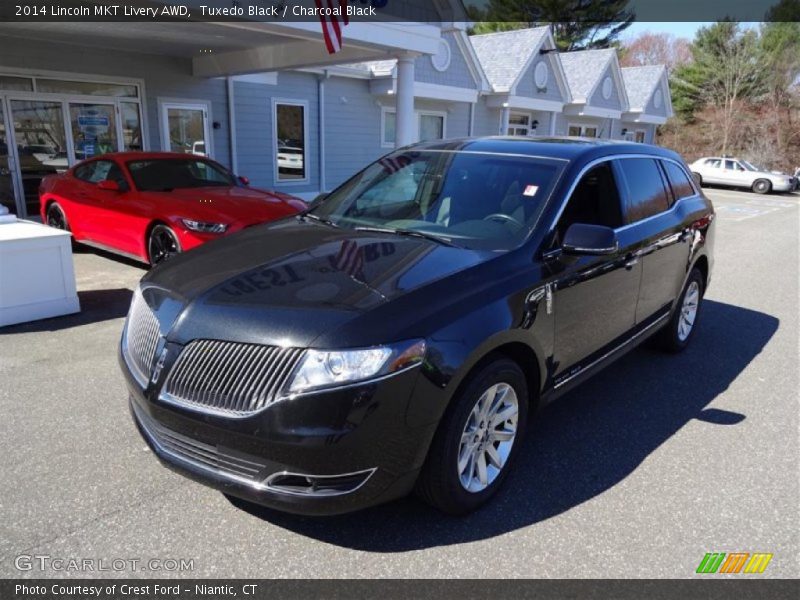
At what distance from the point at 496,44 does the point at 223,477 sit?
24342 mm

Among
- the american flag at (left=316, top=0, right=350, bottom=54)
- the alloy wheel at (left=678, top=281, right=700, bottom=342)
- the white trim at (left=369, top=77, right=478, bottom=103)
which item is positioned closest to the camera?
the alloy wheel at (left=678, top=281, right=700, bottom=342)

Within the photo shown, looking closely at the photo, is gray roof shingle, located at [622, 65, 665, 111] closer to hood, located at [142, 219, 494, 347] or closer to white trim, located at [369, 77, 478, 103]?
white trim, located at [369, 77, 478, 103]

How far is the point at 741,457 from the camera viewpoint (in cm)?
362

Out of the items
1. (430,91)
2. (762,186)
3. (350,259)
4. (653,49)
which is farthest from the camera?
(653,49)

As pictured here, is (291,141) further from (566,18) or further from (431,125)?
(566,18)

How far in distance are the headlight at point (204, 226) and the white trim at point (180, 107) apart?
6.73 m

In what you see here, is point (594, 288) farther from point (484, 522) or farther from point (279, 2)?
point (279, 2)

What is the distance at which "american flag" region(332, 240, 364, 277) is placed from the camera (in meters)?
2.90

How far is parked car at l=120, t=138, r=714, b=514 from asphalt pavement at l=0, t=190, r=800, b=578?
31 centimetres

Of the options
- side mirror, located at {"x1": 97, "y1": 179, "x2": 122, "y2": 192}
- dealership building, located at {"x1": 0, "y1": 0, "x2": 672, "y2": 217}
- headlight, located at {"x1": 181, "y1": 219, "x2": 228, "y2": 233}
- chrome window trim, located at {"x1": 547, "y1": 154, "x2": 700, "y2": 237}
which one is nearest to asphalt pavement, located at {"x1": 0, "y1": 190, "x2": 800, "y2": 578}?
chrome window trim, located at {"x1": 547, "y1": 154, "x2": 700, "y2": 237}

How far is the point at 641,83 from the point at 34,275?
34356 mm

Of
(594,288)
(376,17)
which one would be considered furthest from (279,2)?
(594,288)

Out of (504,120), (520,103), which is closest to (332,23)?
(504,120)

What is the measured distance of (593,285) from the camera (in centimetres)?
361
